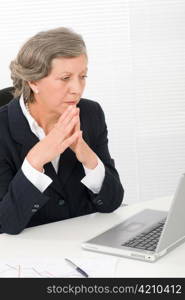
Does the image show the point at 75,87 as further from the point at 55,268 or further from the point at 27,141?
the point at 55,268

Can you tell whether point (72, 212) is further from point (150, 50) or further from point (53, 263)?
point (150, 50)

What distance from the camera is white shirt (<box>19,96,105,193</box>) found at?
215cm

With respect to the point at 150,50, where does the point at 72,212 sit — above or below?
below

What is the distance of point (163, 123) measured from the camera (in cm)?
451

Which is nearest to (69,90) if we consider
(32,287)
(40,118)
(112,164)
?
(40,118)

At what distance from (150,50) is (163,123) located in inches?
22.8

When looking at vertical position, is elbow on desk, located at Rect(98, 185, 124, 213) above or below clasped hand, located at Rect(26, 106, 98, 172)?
below

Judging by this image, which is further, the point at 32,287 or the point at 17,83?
the point at 17,83

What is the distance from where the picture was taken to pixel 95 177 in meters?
2.36

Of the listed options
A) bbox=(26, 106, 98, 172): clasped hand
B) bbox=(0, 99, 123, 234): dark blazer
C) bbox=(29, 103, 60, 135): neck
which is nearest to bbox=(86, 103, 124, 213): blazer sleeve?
bbox=(0, 99, 123, 234): dark blazer

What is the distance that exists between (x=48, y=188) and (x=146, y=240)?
1.93 feet

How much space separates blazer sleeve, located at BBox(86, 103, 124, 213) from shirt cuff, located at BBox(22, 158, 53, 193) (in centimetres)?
28

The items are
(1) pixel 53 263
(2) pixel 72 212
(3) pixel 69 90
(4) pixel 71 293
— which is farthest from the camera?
(2) pixel 72 212

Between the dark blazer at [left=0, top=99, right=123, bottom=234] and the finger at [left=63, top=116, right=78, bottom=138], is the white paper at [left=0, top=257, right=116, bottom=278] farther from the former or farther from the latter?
the finger at [left=63, top=116, right=78, bottom=138]
